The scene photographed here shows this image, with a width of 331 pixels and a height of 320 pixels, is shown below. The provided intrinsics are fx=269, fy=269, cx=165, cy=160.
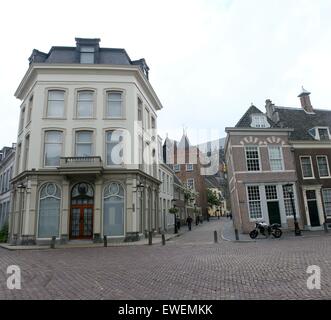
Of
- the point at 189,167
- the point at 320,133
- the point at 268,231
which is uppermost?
the point at 189,167

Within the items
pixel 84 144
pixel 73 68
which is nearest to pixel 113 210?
pixel 84 144

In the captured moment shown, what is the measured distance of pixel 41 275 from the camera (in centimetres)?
845

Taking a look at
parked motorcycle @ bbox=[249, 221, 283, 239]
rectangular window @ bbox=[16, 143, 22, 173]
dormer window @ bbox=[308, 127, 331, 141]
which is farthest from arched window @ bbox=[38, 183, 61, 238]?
dormer window @ bbox=[308, 127, 331, 141]

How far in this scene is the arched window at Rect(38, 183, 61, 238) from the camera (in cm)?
1895

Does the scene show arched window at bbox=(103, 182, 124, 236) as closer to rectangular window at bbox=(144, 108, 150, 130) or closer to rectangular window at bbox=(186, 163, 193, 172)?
rectangular window at bbox=(144, 108, 150, 130)

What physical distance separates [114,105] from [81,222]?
944 centimetres

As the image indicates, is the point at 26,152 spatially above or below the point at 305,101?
below

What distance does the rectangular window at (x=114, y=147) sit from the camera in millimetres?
20531

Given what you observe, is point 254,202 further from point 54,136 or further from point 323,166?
point 54,136

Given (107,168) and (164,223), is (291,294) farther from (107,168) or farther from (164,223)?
(164,223)

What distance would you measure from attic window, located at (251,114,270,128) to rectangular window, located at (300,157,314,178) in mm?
4559

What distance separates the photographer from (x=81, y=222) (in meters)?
19.4
